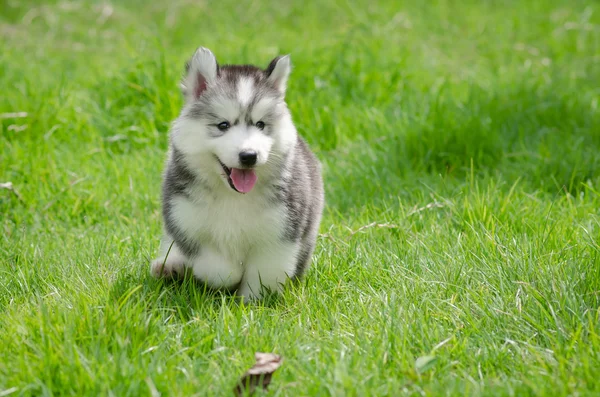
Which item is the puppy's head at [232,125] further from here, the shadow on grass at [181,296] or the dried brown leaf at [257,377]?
the dried brown leaf at [257,377]

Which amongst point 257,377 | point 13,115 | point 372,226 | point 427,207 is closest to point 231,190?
point 257,377

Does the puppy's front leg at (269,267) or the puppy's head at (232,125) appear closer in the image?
the puppy's head at (232,125)

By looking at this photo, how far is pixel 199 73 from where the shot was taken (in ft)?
11.9

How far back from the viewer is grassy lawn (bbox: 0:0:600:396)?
2.87m

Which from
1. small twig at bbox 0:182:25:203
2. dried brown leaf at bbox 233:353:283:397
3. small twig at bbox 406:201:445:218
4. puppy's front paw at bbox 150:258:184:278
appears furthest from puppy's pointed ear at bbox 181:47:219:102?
small twig at bbox 0:182:25:203

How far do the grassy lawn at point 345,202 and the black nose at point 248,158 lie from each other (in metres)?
0.69

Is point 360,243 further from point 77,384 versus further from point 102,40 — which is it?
point 102,40

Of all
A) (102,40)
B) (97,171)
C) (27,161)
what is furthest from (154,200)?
(102,40)

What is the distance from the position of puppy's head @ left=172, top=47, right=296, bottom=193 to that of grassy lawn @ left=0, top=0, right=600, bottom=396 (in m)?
0.63

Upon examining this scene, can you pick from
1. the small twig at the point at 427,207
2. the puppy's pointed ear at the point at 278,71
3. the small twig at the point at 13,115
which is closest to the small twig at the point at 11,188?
the small twig at the point at 13,115

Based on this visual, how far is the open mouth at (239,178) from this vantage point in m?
3.41

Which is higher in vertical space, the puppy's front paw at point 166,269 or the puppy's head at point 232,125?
the puppy's head at point 232,125

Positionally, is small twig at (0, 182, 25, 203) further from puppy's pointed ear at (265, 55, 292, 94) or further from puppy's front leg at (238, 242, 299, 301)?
puppy's pointed ear at (265, 55, 292, 94)

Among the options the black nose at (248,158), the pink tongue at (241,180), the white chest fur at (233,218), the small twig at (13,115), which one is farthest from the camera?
the small twig at (13,115)
